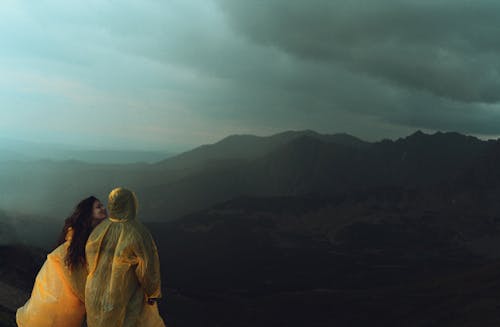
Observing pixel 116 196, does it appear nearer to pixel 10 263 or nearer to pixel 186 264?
pixel 10 263

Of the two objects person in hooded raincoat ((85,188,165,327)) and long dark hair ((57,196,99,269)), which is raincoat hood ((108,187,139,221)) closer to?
person in hooded raincoat ((85,188,165,327))

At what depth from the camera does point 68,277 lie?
224 inches

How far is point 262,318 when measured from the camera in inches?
3999

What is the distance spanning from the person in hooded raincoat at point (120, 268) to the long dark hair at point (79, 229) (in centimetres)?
13

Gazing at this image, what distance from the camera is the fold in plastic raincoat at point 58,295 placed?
5676 millimetres

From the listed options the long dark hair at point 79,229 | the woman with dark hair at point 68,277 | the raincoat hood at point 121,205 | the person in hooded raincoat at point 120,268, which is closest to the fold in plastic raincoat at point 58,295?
the woman with dark hair at point 68,277

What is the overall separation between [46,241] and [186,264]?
56.7 metres

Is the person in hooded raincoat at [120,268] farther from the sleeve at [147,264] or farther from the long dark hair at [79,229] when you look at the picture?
the long dark hair at [79,229]

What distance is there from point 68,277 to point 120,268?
0.82m

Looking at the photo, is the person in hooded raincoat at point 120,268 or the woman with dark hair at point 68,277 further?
the woman with dark hair at point 68,277

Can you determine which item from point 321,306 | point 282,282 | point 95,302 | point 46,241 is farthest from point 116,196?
point 282,282

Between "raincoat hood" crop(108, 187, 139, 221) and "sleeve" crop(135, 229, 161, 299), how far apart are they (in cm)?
31

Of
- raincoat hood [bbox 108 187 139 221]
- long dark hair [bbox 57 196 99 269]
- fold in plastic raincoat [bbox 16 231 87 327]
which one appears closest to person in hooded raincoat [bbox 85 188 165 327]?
raincoat hood [bbox 108 187 139 221]

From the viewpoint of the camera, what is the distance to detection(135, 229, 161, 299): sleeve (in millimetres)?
5429
